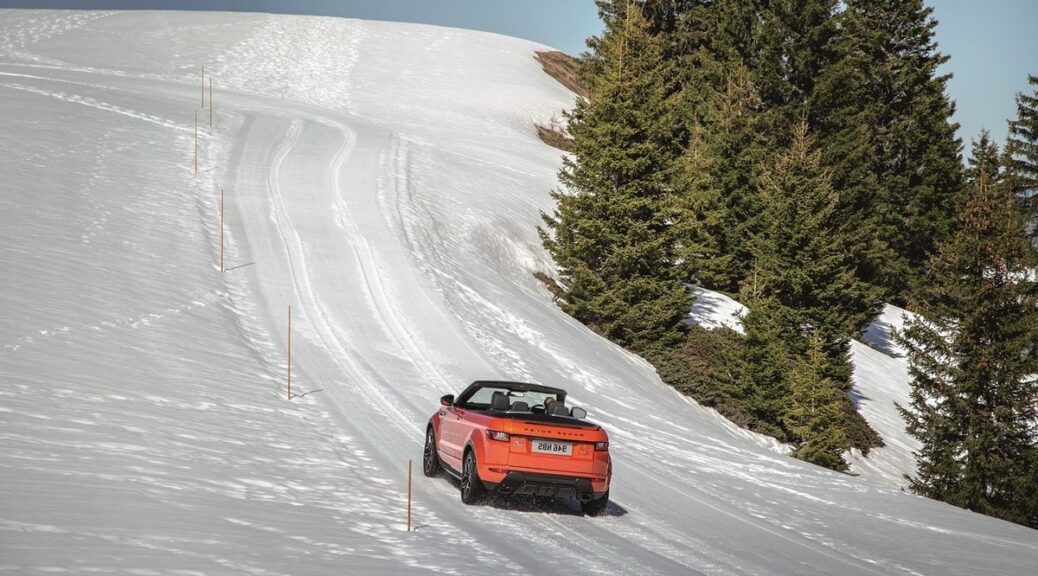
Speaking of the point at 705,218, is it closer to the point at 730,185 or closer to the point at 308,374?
the point at 730,185

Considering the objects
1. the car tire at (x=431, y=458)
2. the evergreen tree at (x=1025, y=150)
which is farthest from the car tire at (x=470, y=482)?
the evergreen tree at (x=1025, y=150)

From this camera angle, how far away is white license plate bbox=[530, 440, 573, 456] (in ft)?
36.3

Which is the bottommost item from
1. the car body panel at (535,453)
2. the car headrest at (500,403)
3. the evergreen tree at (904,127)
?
the car body panel at (535,453)

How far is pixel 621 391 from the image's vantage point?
930 inches

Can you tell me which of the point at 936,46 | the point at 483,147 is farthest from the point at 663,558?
the point at 936,46

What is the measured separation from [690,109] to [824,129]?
21.3 feet

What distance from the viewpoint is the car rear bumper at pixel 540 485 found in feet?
35.9

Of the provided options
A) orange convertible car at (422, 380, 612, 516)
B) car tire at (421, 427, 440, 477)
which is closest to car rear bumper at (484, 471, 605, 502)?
orange convertible car at (422, 380, 612, 516)

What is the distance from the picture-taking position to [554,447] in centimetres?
1109

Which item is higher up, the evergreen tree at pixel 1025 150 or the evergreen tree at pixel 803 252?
the evergreen tree at pixel 1025 150

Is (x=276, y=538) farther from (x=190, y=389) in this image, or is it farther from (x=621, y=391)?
(x=621, y=391)

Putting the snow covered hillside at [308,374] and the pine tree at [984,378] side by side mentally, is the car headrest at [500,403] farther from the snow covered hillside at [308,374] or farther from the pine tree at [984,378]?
the pine tree at [984,378]

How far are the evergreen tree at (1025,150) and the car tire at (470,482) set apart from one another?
4913cm

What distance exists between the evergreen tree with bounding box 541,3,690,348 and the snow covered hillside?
5.26ft
